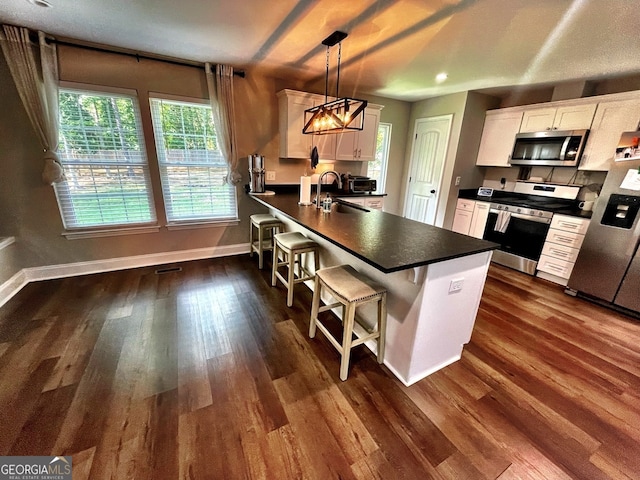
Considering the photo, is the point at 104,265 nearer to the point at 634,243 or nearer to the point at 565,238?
the point at 565,238

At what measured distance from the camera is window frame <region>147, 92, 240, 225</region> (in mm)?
3014

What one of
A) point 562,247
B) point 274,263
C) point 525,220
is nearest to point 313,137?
point 274,263

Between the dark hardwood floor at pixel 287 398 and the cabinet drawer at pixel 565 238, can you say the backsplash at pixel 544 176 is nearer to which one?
the cabinet drawer at pixel 565 238

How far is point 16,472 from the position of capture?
3.95ft

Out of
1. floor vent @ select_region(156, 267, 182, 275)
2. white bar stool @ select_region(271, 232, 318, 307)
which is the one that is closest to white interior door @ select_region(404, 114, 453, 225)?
white bar stool @ select_region(271, 232, 318, 307)

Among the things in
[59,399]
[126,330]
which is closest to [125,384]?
[59,399]

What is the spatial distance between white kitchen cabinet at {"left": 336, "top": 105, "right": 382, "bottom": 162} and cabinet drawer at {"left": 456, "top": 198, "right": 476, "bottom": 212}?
1.64m

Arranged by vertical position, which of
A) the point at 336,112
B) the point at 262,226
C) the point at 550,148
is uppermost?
the point at 336,112

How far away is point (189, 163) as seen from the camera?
131 inches

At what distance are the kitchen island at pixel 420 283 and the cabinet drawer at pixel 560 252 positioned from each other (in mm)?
2307

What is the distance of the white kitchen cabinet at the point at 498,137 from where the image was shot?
12.5ft

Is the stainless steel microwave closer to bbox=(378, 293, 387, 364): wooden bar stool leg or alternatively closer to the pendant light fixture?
the pendant light fixture

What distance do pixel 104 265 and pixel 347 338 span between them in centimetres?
325

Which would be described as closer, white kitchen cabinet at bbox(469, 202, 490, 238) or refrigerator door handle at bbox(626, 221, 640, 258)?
refrigerator door handle at bbox(626, 221, 640, 258)
